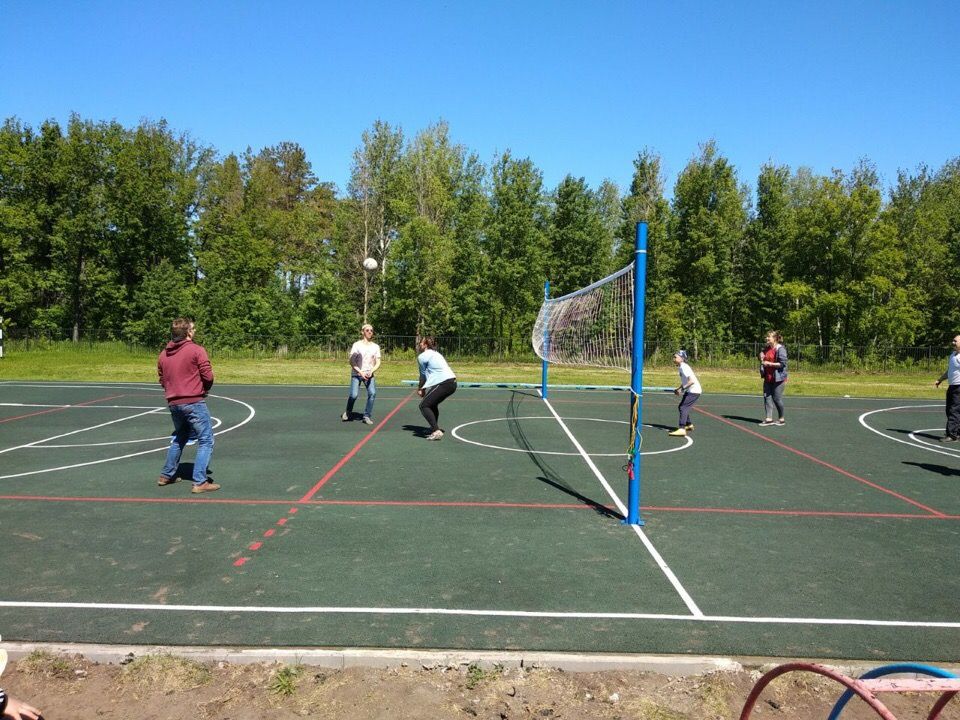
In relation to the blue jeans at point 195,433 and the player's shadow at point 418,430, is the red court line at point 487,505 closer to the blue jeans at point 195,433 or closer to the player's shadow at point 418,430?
the blue jeans at point 195,433

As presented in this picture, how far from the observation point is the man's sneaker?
332 inches

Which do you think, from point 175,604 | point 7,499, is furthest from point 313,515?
point 7,499

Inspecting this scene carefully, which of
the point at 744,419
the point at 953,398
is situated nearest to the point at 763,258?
the point at 744,419

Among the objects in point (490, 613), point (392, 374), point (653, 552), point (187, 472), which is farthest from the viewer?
point (392, 374)

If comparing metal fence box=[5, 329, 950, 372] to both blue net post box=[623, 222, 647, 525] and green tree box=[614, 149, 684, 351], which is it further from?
blue net post box=[623, 222, 647, 525]

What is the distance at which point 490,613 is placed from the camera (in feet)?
16.8

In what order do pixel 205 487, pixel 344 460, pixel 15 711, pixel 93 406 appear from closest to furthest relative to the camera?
pixel 15 711, pixel 205 487, pixel 344 460, pixel 93 406

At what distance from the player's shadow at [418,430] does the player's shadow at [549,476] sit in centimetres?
171

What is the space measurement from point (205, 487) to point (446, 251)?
2977 centimetres

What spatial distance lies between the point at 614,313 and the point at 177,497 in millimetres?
8306

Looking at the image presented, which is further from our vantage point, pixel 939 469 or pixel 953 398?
pixel 953 398

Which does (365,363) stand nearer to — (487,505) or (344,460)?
(344,460)

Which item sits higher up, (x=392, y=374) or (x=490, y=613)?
(x=392, y=374)

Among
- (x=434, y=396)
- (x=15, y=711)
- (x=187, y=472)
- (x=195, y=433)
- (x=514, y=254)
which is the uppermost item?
(x=514, y=254)
